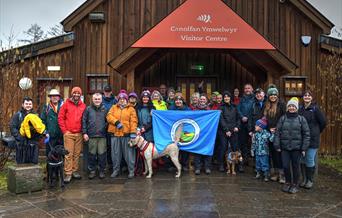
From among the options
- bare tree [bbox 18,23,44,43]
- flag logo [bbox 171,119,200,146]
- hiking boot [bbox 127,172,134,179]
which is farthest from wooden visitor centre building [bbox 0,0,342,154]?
bare tree [bbox 18,23,44,43]

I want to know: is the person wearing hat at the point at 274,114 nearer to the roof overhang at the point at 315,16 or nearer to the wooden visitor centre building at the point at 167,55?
the wooden visitor centre building at the point at 167,55

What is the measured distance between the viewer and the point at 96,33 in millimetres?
11000

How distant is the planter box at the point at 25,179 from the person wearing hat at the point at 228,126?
4005mm

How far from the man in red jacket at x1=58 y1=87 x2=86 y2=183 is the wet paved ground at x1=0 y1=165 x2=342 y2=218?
408 mm

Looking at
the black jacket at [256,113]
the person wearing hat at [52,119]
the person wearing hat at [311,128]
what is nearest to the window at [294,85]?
the black jacket at [256,113]

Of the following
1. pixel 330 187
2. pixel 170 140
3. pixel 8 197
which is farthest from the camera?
pixel 170 140

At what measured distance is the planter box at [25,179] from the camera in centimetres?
601

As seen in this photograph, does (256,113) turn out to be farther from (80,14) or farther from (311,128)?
(80,14)

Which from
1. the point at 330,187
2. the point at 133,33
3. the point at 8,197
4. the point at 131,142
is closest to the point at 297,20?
the point at 133,33

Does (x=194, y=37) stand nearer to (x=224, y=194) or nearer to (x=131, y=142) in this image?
(x=131, y=142)

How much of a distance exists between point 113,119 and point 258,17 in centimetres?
675

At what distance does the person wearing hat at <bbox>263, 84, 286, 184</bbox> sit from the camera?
22.4ft

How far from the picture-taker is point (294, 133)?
6.07 meters

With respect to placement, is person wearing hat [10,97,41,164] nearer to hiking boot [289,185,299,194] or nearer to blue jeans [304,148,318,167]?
hiking boot [289,185,299,194]
